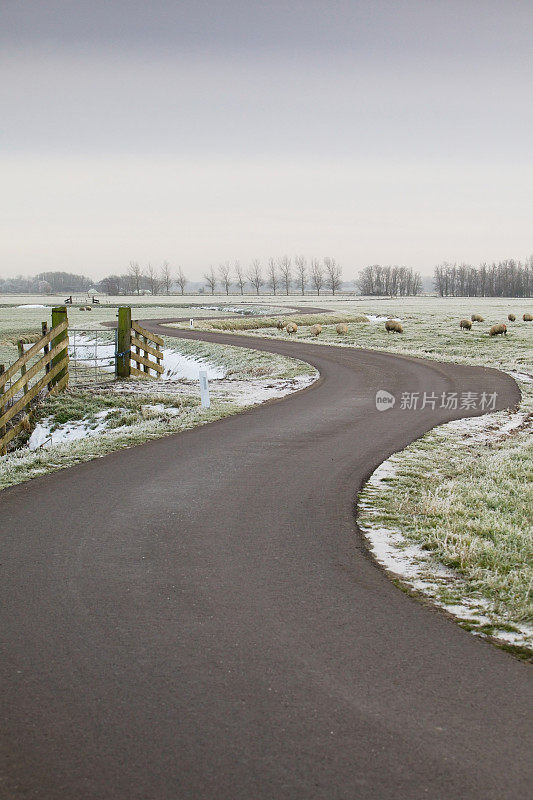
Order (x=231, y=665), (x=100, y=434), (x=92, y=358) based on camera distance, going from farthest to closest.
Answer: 1. (x=92, y=358)
2. (x=100, y=434)
3. (x=231, y=665)

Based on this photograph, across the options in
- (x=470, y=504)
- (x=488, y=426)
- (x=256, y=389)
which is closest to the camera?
(x=470, y=504)

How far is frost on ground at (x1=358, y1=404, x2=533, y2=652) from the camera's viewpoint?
16.6ft

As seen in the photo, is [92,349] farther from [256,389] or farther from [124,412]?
[124,412]

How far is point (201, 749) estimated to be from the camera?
133 inches

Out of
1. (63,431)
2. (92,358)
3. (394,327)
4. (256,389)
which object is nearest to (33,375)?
(63,431)

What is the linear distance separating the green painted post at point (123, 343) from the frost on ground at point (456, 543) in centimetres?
1230

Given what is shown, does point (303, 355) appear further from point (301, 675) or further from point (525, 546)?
point (301, 675)

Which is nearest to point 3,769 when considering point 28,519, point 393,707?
point 393,707

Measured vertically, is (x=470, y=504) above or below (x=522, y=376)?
below

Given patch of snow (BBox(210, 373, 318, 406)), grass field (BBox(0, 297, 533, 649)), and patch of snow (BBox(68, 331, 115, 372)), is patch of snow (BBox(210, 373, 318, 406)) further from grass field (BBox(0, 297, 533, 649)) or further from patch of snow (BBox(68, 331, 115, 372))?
patch of snow (BBox(68, 331, 115, 372))

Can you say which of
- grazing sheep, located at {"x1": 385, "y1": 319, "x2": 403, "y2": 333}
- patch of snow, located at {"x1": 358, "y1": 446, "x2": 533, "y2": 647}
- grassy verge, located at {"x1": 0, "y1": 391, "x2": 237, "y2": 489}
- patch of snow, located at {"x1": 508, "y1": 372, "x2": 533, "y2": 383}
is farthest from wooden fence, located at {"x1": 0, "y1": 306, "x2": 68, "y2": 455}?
grazing sheep, located at {"x1": 385, "y1": 319, "x2": 403, "y2": 333}

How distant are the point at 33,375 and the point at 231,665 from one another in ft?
42.1

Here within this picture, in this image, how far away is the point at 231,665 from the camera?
4.24 meters

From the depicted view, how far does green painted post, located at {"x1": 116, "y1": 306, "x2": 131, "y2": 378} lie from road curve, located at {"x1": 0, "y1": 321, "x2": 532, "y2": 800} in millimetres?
12114
